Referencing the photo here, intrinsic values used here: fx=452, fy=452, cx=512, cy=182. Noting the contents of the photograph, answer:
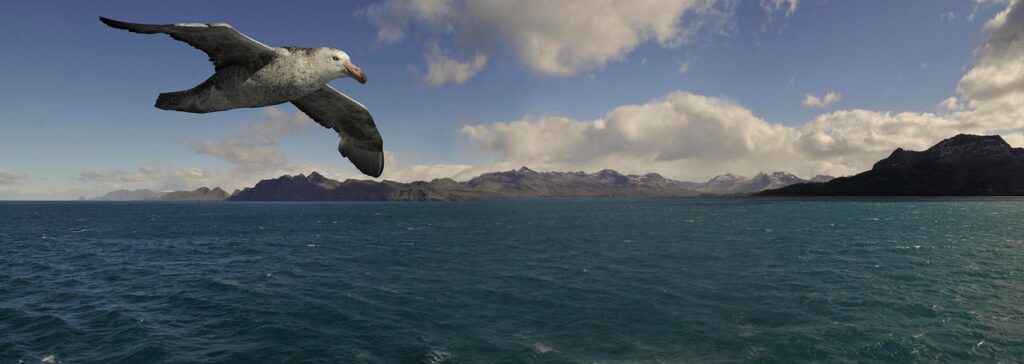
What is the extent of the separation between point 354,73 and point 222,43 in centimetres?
161

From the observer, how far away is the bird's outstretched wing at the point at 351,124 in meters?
7.89

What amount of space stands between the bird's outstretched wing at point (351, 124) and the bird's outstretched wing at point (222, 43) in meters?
1.76

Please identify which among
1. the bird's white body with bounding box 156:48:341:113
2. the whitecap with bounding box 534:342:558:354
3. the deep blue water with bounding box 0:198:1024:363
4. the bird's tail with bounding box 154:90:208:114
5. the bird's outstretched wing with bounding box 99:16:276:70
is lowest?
the whitecap with bounding box 534:342:558:354

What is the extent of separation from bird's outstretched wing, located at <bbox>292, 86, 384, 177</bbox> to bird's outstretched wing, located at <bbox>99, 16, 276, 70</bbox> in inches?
69.3

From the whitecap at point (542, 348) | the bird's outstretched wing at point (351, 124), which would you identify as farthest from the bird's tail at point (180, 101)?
the whitecap at point (542, 348)

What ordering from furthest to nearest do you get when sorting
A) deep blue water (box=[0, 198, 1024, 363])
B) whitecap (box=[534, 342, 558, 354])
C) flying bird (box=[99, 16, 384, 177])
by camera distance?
deep blue water (box=[0, 198, 1024, 363]) → whitecap (box=[534, 342, 558, 354]) → flying bird (box=[99, 16, 384, 177])

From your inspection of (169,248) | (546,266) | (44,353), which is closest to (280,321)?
(44,353)

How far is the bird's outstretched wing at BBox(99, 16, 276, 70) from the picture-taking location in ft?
16.6

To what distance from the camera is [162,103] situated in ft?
16.8

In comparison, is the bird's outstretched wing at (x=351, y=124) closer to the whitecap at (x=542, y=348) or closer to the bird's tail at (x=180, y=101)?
the bird's tail at (x=180, y=101)

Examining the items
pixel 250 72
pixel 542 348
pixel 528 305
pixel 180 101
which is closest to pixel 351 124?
pixel 250 72

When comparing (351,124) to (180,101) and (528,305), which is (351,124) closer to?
(180,101)

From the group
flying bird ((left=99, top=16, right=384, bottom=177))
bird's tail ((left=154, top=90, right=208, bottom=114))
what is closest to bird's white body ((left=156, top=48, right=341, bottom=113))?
flying bird ((left=99, top=16, right=384, bottom=177))

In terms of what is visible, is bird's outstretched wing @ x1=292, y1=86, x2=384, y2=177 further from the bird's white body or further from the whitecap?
the whitecap
